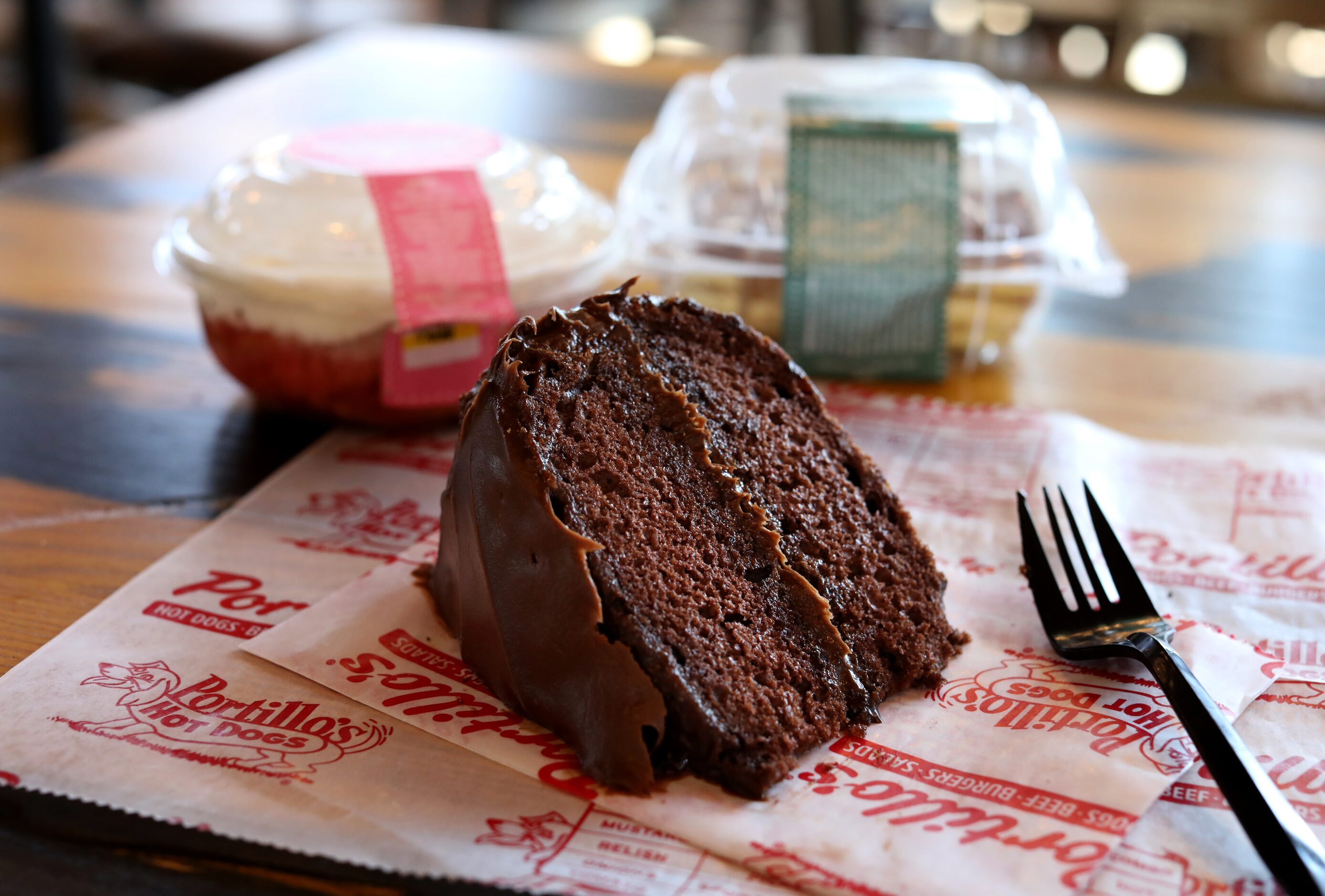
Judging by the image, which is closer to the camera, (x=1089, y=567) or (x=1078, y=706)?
(x=1078, y=706)

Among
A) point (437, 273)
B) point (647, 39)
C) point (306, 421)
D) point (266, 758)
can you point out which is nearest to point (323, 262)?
point (437, 273)

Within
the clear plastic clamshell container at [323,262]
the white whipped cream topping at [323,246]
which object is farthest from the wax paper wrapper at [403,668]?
the white whipped cream topping at [323,246]

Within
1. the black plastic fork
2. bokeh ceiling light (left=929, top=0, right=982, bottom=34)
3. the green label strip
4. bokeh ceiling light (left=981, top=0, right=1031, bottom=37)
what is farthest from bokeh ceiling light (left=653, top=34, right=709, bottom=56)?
the black plastic fork

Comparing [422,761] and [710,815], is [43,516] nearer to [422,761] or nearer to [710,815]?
[422,761]

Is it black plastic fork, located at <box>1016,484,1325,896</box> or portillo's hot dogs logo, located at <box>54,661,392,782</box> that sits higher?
black plastic fork, located at <box>1016,484,1325,896</box>

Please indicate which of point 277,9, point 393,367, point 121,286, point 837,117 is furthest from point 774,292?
point 277,9

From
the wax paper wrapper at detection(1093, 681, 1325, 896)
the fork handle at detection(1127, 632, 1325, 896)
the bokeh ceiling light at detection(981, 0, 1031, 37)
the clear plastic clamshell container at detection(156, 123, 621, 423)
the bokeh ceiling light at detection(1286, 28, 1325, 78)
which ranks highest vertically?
the bokeh ceiling light at detection(981, 0, 1031, 37)

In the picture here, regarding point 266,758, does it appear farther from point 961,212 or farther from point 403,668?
point 961,212

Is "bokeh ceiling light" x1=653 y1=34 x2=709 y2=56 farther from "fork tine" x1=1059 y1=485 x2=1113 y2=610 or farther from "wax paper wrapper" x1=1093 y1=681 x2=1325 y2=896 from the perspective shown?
"wax paper wrapper" x1=1093 y1=681 x2=1325 y2=896
